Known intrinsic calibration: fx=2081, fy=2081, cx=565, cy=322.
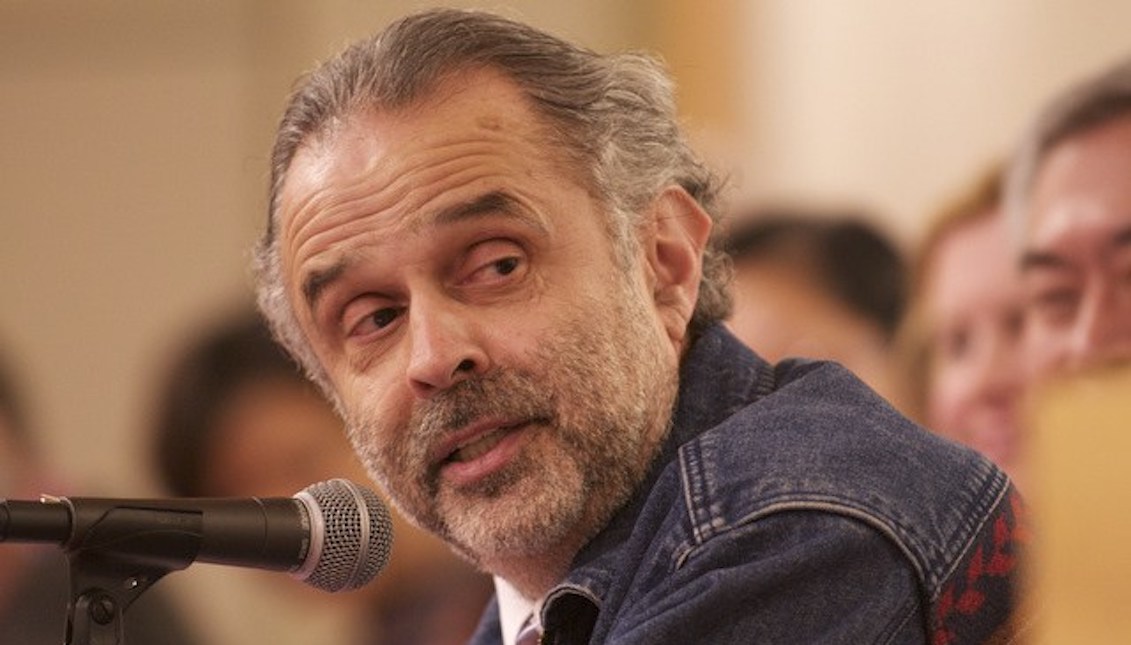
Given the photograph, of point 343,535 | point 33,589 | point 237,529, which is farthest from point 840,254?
point 237,529

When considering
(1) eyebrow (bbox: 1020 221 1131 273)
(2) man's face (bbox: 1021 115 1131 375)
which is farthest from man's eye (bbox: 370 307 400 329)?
(1) eyebrow (bbox: 1020 221 1131 273)

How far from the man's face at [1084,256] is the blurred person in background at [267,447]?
1555 millimetres

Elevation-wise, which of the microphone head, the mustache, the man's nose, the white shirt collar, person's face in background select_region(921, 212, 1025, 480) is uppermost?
the man's nose

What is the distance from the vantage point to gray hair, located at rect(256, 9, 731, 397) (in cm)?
243

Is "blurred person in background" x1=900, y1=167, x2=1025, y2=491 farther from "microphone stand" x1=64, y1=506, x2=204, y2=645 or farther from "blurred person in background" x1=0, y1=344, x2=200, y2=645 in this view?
"microphone stand" x1=64, y1=506, x2=204, y2=645

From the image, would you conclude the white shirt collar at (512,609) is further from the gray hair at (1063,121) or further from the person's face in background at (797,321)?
the person's face in background at (797,321)

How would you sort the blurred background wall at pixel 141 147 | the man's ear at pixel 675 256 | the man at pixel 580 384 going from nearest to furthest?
the man at pixel 580 384 → the man's ear at pixel 675 256 → the blurred background wall at pixel 141 147

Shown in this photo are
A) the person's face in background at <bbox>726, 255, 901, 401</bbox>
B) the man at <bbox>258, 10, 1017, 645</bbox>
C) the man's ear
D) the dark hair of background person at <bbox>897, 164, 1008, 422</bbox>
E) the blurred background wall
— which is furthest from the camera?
the blurred background wall

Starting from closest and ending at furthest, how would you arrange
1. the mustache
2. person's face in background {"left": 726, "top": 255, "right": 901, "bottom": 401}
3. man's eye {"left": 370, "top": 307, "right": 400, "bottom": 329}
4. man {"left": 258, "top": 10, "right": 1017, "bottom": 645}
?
man {"left": 258, "top": 10, "right": 1017, "bottom": 645}
the mustache
man's eye {"left": 370, "top": 307, "right": 400, "bottom": 329}
person's face in background {"left": 726, "top": 255, "right": 901, "bottom": 401}

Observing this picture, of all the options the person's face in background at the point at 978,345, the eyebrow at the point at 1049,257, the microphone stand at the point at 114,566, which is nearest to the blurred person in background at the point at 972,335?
the person's face in background at the point at 978,345

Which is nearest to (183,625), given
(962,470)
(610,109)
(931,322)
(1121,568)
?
(931,322)

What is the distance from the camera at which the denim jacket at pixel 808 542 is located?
6.53ft

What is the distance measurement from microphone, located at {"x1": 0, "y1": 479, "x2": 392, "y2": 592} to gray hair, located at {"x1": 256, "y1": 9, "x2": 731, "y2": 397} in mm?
493

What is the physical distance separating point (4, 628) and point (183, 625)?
1.33 ft
